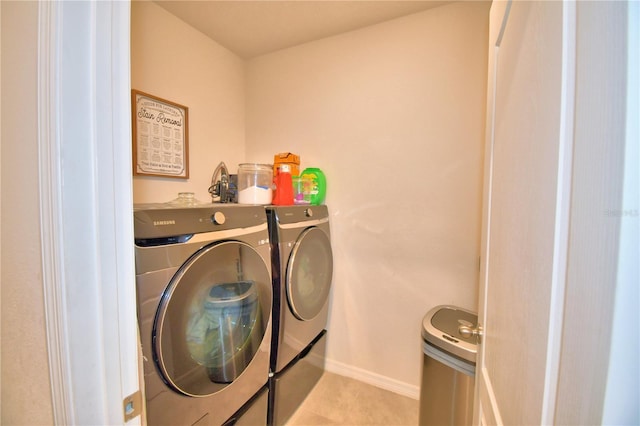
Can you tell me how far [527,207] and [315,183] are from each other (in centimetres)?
151

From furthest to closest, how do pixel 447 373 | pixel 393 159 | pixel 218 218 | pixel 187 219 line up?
pixel 393 159, pixel 447 373, pixel 218 218, pixel 187 219

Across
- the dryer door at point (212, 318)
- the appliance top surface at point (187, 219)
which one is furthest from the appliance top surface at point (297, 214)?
the dryer door at point (212, 318)

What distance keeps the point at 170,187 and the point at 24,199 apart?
1.28 m

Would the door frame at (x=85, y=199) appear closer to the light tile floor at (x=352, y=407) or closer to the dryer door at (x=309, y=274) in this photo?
the dryer door at (x=309, y=274)

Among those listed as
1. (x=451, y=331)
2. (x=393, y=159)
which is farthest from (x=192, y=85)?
(x=451, y=331)

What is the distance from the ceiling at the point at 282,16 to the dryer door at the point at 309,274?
1.43 m

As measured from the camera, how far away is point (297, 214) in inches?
59.8

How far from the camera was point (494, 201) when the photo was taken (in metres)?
0.71

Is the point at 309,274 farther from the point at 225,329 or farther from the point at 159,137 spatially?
the point at 159,137

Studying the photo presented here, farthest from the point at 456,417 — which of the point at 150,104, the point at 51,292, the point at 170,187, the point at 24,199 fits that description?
the point at 150,104

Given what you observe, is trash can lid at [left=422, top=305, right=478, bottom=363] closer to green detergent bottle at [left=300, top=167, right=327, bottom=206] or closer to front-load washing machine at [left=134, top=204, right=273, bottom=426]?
front-load washing machine at [left=134, top=204, right=273, bottom=426]

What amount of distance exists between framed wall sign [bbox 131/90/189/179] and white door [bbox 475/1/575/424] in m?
1.75

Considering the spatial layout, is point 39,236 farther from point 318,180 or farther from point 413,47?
point 413,47

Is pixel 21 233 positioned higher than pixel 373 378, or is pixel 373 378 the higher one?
pixel 21 233
